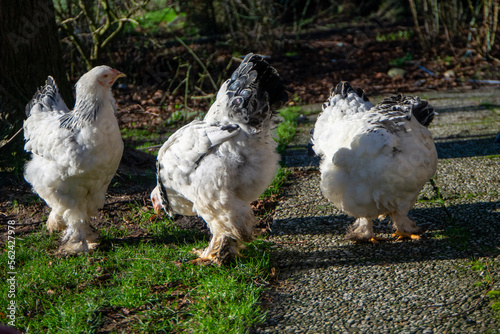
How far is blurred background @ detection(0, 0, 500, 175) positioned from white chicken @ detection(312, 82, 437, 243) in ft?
10.4

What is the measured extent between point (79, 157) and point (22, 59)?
6.47 ft

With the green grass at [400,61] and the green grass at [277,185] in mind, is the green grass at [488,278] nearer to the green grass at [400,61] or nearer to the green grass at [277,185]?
the green grass at [277,185]

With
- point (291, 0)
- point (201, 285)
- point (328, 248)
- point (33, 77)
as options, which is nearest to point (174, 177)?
point (201, 285)

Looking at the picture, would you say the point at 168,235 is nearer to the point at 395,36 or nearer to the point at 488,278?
the point at 488,278

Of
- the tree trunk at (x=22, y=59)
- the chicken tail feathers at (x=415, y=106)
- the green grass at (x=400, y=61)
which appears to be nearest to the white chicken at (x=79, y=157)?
the tree trunk at (x=22, y=59)

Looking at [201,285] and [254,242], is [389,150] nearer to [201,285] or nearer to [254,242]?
[254,242]

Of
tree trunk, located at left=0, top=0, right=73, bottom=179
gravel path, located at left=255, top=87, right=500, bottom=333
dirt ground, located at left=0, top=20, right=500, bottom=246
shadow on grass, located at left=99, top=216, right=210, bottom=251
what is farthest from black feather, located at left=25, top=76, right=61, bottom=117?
gravel path, located at left=255, top=87, right=500, bottom=333

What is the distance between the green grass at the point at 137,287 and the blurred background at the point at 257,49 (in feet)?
7.34

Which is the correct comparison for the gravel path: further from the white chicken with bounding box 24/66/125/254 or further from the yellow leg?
the white chicken with bounding box 24/66/125/254

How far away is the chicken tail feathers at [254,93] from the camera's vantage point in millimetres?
3623

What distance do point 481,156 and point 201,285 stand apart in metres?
3.59

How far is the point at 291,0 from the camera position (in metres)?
12.0

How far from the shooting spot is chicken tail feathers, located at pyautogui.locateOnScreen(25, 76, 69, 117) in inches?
171

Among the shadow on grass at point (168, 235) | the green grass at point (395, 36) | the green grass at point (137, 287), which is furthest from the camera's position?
the green grass at point (395, 36)
